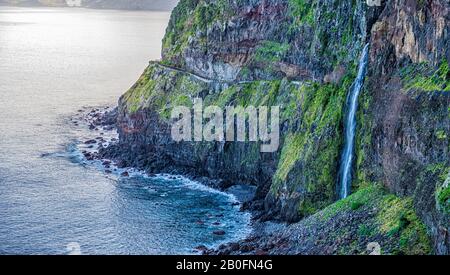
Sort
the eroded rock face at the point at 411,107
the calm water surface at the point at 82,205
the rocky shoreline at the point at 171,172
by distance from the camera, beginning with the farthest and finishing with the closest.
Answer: the calm water surface at the point at 82,205 < the rocky shoreline at the point at 171,172 < the eroded rock face at the point at 411,107

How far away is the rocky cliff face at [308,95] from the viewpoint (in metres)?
54.6

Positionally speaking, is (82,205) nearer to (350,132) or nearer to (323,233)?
(350,132)

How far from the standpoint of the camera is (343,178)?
7025 cm

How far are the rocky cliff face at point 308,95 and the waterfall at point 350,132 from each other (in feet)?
3.57

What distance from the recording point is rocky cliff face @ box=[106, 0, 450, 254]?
5462cm

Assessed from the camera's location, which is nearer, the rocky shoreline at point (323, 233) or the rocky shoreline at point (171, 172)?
the rocky shoreline at point (323, 233)

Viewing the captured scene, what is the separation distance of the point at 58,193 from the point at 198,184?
63.2ft

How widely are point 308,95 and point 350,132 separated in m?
12.3

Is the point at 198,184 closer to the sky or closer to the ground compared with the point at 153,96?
closer to the ground

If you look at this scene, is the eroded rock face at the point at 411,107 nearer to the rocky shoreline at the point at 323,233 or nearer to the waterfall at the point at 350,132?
the waterfall at the point at 350,132

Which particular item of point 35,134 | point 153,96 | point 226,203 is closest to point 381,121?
point 226,203

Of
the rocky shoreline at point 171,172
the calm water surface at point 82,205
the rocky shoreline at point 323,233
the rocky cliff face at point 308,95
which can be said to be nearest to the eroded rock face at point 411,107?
the rocky cliff face at point 308,95

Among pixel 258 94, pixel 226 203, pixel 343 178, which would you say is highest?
pixel 258 94
